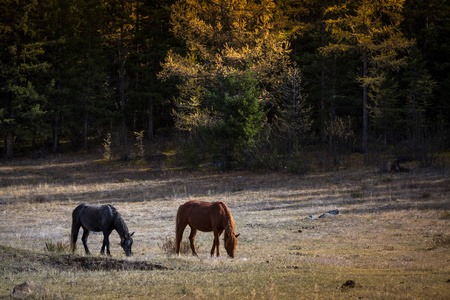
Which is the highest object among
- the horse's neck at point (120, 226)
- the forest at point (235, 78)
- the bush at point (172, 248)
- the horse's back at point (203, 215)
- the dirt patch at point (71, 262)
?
the forest at point (235, 78)

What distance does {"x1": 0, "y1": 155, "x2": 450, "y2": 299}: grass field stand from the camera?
6449mm

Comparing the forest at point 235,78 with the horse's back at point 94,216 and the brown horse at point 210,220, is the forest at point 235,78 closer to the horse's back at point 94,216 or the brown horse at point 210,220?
the brown horse at point 210,220

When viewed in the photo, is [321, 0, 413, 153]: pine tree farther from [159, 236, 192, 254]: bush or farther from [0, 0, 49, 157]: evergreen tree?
[0, 0, 49, 157]: evergreen tree

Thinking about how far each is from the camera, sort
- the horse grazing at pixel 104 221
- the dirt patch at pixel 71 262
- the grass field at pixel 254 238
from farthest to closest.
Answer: the horse grazing at pixel 104 221, the dirt patch at pixel 71 262, the grass field at pixel 254 238

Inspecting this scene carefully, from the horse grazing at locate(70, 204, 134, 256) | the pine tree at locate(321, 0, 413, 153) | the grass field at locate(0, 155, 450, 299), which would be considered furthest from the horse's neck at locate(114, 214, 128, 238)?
the pine tree at locate(321, 0, 413, 153)

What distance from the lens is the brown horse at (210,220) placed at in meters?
9.95

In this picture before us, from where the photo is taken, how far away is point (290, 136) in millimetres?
32031

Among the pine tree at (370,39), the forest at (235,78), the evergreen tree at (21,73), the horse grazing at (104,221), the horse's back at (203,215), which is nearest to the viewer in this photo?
the horse's back at (203,215)

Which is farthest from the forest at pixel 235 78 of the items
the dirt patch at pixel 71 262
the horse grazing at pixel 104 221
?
the dirt patch at pixel 71 262

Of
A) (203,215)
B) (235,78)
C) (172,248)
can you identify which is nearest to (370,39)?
(235,78)

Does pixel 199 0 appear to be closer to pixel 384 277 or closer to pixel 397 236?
pixel 397 236

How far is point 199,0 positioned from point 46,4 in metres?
19.5

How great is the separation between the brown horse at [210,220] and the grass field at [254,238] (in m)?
0.41

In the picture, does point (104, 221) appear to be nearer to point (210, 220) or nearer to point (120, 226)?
point (120, 226)
